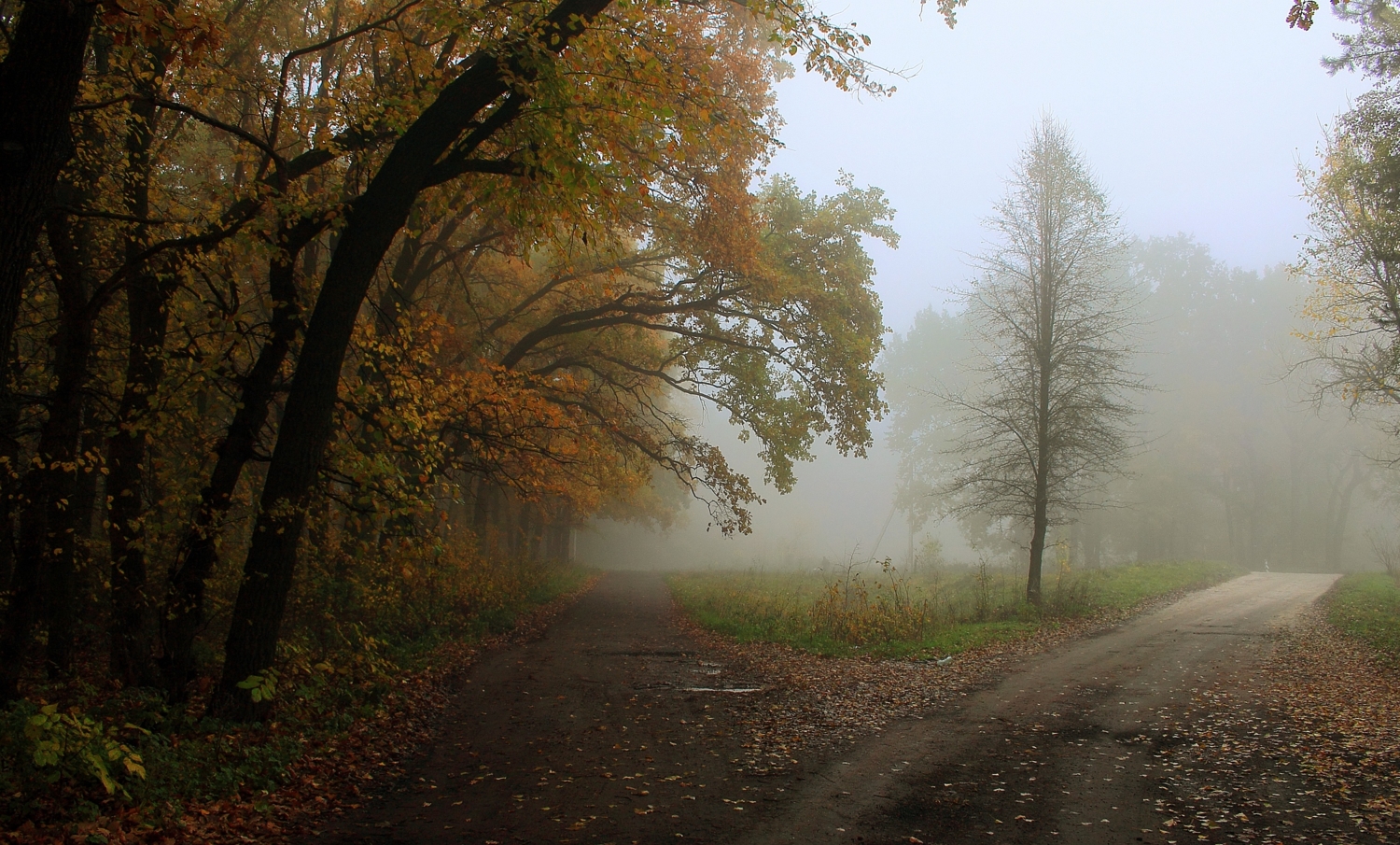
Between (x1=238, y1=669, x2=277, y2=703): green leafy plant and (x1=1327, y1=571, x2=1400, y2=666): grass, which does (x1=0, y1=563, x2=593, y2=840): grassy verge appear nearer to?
(x1=238, y1=669, x2=277, y2=703): green leafy plant

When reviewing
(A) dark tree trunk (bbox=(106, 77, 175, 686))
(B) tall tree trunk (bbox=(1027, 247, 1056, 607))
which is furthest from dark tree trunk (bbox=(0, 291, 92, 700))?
(B) tall tree trunk (bbox=(1027, 247, 1056, 607))

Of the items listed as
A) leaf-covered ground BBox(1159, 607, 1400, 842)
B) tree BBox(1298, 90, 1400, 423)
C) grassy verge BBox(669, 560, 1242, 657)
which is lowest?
grassy verge BBox(669, 560, 1242, 657)

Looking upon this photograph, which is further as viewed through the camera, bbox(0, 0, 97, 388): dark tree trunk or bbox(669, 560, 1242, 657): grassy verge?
bbox(669, 560, 1242, 657): grassy verge

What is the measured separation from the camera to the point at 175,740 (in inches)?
228

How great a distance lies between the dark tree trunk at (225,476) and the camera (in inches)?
263

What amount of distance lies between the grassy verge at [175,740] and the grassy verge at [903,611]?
6598 millimetres

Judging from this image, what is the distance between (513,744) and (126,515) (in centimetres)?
436

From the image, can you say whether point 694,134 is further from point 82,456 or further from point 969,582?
point 969,582

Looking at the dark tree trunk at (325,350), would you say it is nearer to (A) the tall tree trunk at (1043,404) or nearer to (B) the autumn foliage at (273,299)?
(B) the autumn foliage at (273,299)

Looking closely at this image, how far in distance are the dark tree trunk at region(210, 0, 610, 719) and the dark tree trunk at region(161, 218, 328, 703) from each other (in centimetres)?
55

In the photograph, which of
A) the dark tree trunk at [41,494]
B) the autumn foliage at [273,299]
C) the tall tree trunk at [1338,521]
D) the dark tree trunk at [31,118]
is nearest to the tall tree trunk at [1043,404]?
the autumn foliage at [273,299]

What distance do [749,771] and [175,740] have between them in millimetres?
4628

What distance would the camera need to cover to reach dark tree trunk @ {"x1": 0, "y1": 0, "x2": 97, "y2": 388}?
12.2ft

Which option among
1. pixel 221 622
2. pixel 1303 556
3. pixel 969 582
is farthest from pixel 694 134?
pixel 1303 556
